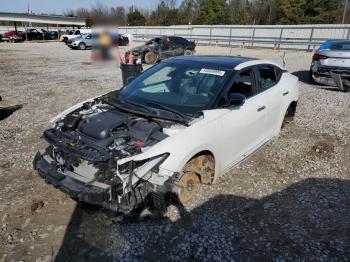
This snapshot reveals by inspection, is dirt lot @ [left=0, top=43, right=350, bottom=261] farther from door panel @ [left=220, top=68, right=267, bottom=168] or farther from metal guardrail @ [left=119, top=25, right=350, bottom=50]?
metal guardrail @ [left=119, top=25, right=350, bottom=50]

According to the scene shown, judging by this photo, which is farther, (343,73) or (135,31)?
(135,31)

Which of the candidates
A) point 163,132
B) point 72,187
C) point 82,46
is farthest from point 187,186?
point 82,46

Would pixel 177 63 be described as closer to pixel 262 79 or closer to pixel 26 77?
pixel 262 79

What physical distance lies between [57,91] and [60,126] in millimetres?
6889

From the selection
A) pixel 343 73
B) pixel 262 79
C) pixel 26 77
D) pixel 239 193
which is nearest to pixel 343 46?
pixel 343 73

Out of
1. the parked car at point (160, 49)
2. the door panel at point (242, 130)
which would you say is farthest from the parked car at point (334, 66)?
the parked car at point (160, 49)

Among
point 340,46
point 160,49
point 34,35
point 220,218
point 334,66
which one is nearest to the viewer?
point 220,218

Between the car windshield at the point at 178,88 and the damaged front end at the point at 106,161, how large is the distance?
0.46 metres

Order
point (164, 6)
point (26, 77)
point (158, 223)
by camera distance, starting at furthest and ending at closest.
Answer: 1. point (164, 6)
2. point (26, 77)
3. point (158, 223)

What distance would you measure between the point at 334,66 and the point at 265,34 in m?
21.9

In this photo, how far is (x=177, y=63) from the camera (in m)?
4.80

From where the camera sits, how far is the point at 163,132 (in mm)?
3525

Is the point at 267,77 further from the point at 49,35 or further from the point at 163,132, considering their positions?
the point at 49,35

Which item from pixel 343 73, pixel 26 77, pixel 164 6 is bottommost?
pixel 26 77
